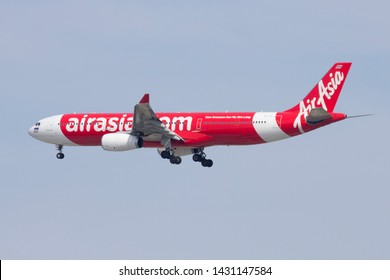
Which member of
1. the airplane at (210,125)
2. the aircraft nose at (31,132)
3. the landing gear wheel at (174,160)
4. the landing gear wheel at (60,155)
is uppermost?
the aircraft nose at (31,132)

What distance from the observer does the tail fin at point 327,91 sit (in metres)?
73.9

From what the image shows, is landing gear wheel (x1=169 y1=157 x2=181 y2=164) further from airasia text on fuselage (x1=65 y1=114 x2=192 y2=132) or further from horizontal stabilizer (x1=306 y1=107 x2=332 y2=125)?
horizontal stabilizer (x1=306 y1=107 x2=332 y2=125)

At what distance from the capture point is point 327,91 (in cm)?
7419

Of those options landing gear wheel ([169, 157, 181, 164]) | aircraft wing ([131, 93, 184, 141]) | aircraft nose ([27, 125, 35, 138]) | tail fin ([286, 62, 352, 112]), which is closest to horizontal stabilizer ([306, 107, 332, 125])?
tail fin ([286, 62, 352, 112])

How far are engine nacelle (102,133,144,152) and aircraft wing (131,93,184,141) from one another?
59cm

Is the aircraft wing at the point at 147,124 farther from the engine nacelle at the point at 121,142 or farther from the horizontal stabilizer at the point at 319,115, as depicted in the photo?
the horizontal stabilizer at the point at 319,115

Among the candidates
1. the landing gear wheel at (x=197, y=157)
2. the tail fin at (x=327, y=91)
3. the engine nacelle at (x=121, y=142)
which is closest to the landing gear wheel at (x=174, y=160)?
the engine nacelle at (x=121, y=142)

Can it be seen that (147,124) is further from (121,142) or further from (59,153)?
(59,153)

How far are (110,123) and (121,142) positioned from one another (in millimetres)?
4256

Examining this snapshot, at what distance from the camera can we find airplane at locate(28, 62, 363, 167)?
7325 cm

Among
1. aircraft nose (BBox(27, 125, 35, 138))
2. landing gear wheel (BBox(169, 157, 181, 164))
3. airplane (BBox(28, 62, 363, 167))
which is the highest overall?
aircraft nose (BBox(27, 125, 35, 138))

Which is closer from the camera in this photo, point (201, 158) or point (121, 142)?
point (121, 142)

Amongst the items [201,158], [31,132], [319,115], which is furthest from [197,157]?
[31,132]

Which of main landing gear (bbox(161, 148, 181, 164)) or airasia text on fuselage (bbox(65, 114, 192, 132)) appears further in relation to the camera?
airasia text on fuselage (bbox(65, 114, 192, 132))
